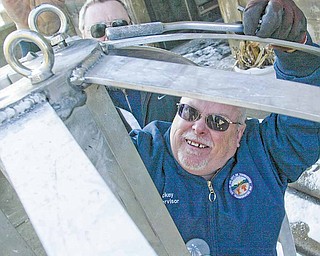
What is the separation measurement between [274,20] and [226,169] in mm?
631

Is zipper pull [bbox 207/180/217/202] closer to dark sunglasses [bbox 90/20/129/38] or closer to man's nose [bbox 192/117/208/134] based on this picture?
man's nose [bbox 192/117/208/134]

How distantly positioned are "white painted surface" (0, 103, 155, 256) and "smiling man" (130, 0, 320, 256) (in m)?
0.94

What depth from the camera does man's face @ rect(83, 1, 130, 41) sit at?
6.77 feet

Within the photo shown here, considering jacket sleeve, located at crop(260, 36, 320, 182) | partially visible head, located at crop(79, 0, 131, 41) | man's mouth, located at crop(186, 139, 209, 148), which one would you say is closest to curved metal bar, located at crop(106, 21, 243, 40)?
jacket sleeve, located at crop(260, 36, 320, 182)

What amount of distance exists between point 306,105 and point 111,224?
29cm

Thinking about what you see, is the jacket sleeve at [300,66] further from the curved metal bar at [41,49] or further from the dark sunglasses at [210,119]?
the curved metal bar at [41,49]

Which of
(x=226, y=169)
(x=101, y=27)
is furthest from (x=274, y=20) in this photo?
(x=101, y=27)

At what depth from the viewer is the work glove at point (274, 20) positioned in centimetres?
110

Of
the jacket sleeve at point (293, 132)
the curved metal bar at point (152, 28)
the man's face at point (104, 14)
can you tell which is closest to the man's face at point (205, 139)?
the jacket sleeve at point (293, 132)

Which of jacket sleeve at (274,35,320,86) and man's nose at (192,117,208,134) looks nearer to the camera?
jacket sleeve at (274,35,320,86)

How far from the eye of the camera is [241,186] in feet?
5.10

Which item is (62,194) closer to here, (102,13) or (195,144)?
(195,144)

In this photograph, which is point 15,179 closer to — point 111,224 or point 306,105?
point 111,224

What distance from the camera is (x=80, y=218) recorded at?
1.61ft
